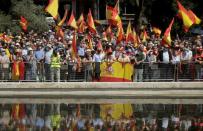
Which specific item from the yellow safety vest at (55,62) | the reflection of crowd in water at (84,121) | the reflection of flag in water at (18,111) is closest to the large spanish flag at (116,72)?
the yellow safety vest at (55,62)

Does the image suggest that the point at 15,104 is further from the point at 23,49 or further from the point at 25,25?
the point at 25,25

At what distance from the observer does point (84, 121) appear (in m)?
16.1

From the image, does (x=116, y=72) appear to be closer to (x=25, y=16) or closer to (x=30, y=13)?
(x=25, y=16)

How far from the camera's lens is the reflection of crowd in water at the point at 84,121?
48.2 feet

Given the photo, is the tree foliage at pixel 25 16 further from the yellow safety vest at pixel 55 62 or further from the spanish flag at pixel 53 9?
the yellow safety vest at pixel 55 62

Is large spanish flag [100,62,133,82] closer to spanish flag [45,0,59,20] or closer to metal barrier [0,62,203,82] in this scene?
metal barrier [0,62,203,82]

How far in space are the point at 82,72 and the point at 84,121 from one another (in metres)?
8.26

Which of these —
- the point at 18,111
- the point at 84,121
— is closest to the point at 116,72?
the point at 18,111

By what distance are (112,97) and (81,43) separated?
4.68 metres

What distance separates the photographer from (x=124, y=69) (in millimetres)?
24234

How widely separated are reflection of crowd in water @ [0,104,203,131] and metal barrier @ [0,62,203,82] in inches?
205

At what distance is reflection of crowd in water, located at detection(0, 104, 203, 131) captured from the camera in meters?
14.7

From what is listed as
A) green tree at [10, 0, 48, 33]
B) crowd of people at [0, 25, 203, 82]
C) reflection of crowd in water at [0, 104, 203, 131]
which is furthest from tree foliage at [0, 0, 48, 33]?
reflection of crowd in water at [0, 104, 203, 131]

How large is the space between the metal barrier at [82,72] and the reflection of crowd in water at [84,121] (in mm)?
5209
